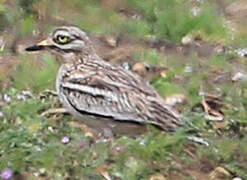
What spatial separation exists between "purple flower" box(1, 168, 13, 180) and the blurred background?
0.01m

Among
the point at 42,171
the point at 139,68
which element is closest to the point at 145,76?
the point at 139,68

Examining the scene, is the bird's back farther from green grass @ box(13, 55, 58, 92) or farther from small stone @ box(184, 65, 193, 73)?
small stone @ box(184, 65, 193, 73)

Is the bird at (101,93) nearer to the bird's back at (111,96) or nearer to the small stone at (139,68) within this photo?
the bird's back at (111,96)

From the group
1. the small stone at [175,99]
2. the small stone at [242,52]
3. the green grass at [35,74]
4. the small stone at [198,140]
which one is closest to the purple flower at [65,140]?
the small stone at [198,140]

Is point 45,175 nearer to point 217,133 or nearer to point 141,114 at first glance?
point 141,114

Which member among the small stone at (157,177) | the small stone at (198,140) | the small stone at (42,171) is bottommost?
the small stone at (42,171)

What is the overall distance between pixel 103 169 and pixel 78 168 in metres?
0.22

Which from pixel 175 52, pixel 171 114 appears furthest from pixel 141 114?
pixel 175 52

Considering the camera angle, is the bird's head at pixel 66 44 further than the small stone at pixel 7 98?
No

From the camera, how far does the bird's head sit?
8.82 meters

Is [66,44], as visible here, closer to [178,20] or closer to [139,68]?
[139,68]

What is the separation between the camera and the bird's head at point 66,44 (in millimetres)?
8820

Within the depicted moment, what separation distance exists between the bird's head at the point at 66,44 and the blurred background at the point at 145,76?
1.93 ft

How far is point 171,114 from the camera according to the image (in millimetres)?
8289
